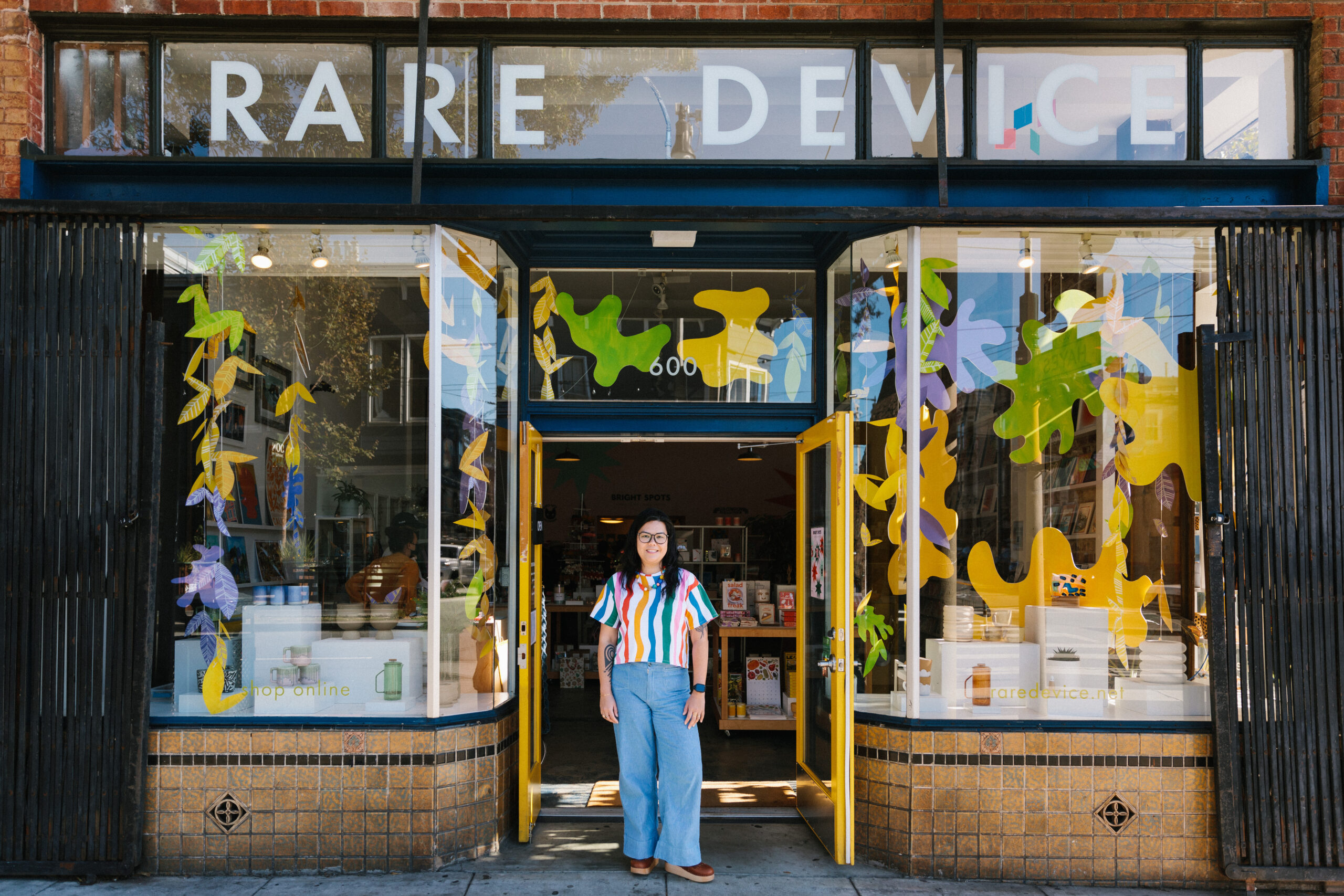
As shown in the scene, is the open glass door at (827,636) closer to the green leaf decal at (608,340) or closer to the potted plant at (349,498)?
the green leaf decal at (608,340)

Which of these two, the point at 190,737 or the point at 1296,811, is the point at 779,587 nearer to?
the point at 1296,811

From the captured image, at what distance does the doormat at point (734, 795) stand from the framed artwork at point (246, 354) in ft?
11.0

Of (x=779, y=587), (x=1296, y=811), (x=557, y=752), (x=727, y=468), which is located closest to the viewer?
(x=1296, y=811)

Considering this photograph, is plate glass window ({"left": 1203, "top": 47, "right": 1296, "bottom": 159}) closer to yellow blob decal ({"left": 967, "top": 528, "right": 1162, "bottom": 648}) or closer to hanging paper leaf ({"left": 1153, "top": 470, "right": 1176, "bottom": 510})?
hanging paper leaf ({"left": 1153, "top": 470, "right": 1176, "bottom": 510})

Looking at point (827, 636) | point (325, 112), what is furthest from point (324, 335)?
point (827, 636)

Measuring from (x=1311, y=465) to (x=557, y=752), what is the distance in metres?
5.48

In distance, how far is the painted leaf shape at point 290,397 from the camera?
4.95 metres

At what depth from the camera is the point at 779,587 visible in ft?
26.4

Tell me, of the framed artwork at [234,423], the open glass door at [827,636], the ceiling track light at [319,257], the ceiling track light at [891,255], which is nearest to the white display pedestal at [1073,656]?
the open glass door at [827,636]

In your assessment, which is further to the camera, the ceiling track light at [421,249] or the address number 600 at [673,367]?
the address number 600 at [673,367]

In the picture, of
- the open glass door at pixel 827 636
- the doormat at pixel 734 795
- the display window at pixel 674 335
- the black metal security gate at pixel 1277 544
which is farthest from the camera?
the doormat at pixel 734 795

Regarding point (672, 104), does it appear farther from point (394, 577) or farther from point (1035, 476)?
point (394, 577)

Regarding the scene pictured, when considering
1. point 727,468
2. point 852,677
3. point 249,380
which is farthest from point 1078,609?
point 727,468

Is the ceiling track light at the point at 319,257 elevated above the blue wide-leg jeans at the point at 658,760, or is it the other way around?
the ceiling track light at the point at 319,257
